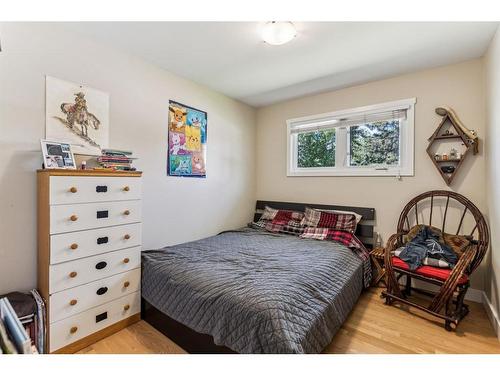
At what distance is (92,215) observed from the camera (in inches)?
67.0

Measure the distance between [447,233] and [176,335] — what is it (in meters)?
2.62

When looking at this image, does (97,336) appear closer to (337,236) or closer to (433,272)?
(337,236)

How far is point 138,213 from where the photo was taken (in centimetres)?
198

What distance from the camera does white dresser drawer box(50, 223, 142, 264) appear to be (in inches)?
61.4

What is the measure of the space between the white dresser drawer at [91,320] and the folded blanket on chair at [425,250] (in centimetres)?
230

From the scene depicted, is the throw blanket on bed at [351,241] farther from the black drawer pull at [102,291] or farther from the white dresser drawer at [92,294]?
the black drawer pull at [102,291]

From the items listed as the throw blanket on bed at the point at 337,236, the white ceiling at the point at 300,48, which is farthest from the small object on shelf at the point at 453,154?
the throw blanket on bed at the point at 337,236

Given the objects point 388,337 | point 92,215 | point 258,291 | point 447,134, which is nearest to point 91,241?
point 92,215

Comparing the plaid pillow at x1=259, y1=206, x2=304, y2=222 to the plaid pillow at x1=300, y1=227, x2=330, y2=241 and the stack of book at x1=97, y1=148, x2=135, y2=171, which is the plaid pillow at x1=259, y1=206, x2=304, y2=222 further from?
the stack of book at x1=97, y1=148, x2=135, y2=171

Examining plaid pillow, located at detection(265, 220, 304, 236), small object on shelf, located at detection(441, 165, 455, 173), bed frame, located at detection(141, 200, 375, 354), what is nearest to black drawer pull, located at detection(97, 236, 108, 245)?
bed frame, located at detection(141, 200, 375, 354)

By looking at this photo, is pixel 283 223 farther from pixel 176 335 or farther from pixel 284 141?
pixel 176 335

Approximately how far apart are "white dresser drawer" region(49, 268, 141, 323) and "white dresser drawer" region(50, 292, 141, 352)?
0.12 feet

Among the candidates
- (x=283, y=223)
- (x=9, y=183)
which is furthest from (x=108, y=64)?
(x=283, y=223)

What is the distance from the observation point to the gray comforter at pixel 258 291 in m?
1.28
